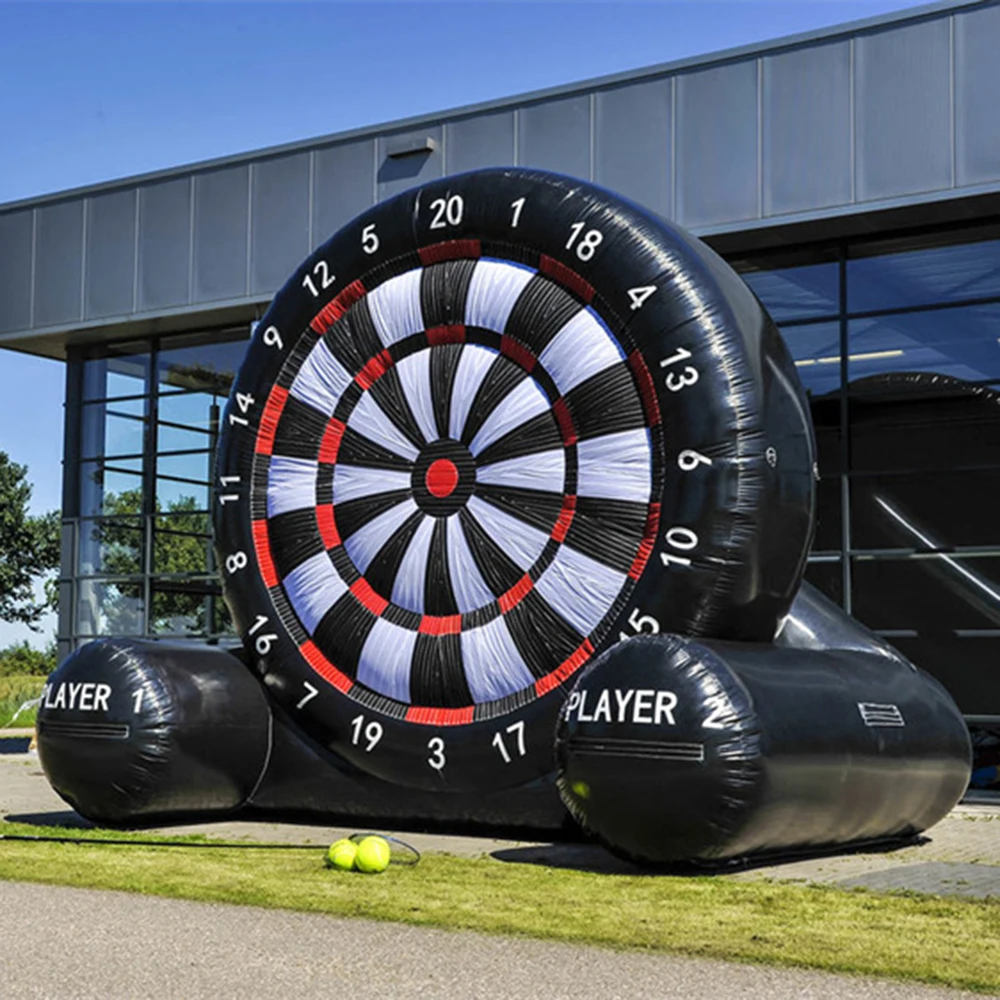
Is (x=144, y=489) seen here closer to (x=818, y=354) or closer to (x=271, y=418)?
(x=818, y=354)

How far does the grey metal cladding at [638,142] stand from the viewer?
15.0 meters

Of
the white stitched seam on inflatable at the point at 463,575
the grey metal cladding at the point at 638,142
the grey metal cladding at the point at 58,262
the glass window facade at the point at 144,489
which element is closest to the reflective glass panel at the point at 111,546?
the glass window facade at the point at 144,489

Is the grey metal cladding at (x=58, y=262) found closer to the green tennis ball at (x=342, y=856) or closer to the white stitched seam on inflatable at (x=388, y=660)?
the white stitched seam on inflatable at (x=388, y=660)

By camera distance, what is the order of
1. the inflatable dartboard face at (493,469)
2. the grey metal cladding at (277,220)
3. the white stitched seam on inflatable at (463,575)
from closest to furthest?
1. the inflatable dartboard face at (493,469)
2. the white stitched seam on inflatable at (463,575)
3. the grey metal cladding at (277,220)

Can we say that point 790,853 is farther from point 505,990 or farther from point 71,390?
point 71,390

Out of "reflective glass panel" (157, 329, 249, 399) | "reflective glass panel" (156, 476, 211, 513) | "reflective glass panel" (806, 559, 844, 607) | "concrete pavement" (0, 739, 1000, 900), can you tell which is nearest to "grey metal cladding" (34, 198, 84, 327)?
"reflective glass panel" (157, 329, 249, 399)

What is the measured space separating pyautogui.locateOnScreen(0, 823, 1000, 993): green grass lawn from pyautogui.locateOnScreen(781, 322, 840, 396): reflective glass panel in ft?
27.4

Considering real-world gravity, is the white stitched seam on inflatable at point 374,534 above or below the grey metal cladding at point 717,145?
below

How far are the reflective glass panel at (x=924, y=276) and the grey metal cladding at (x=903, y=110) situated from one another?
1.01m

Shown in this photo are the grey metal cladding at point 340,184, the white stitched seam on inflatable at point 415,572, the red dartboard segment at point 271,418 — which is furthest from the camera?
the grey metal cladding at point 340,184

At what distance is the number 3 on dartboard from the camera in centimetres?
890

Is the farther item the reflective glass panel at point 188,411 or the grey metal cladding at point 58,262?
the reflective glass panel at point 188,411

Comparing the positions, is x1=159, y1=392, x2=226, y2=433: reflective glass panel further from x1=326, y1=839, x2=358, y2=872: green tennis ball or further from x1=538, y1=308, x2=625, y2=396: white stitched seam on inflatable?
x1=326, y1=839, x2=358, y2=872: green tennis ball

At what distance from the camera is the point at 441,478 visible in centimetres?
941
